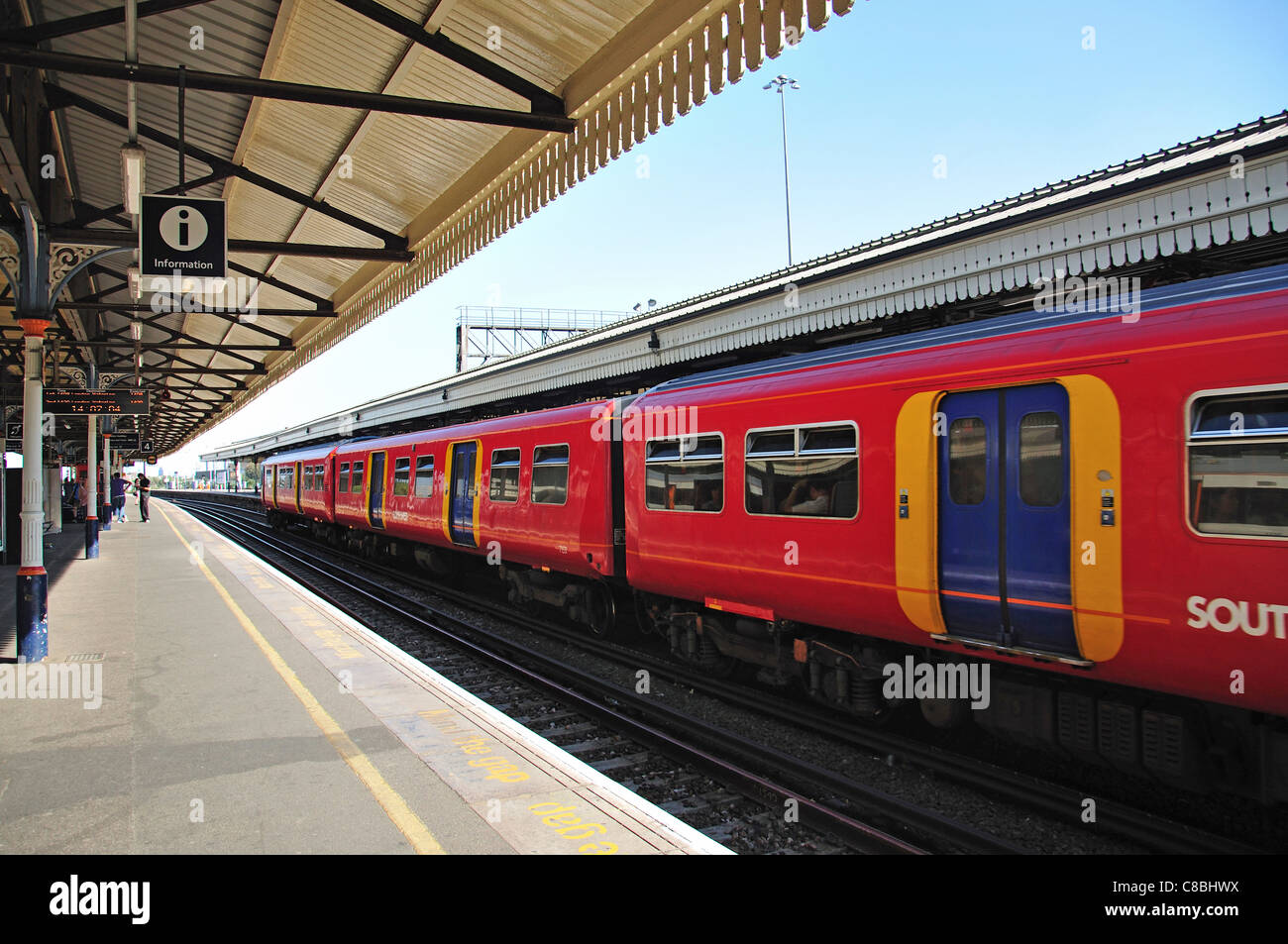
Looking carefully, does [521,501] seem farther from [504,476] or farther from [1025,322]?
[1025,322]

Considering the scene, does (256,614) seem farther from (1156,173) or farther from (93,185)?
(1156,173)

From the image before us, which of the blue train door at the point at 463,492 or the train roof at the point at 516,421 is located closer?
the train roof at the point at 516,421

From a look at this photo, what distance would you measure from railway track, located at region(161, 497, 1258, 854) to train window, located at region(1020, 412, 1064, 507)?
1.94m

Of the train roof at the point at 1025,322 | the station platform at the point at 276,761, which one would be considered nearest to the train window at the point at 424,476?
the station platform at the point at 276,761

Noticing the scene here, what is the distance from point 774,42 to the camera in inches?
187

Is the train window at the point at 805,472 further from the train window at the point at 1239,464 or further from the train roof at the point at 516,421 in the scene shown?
the train roof at the point at 516,421

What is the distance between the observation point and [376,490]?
1767 centimetres

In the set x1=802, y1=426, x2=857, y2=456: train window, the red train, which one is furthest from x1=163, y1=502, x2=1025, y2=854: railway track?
x1=802, y1=426, x2=857, y2=456: train window

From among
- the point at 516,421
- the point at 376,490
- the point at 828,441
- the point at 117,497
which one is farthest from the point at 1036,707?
the point at 117,497

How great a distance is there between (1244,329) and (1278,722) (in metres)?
2.11

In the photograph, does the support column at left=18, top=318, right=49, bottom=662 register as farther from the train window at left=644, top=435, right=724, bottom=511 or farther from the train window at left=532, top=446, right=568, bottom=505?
the train window at left=644, top=435, right=724, bottom=511

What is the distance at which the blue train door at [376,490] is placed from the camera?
17312mm

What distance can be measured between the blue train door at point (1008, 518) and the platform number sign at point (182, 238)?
21.6 feet
